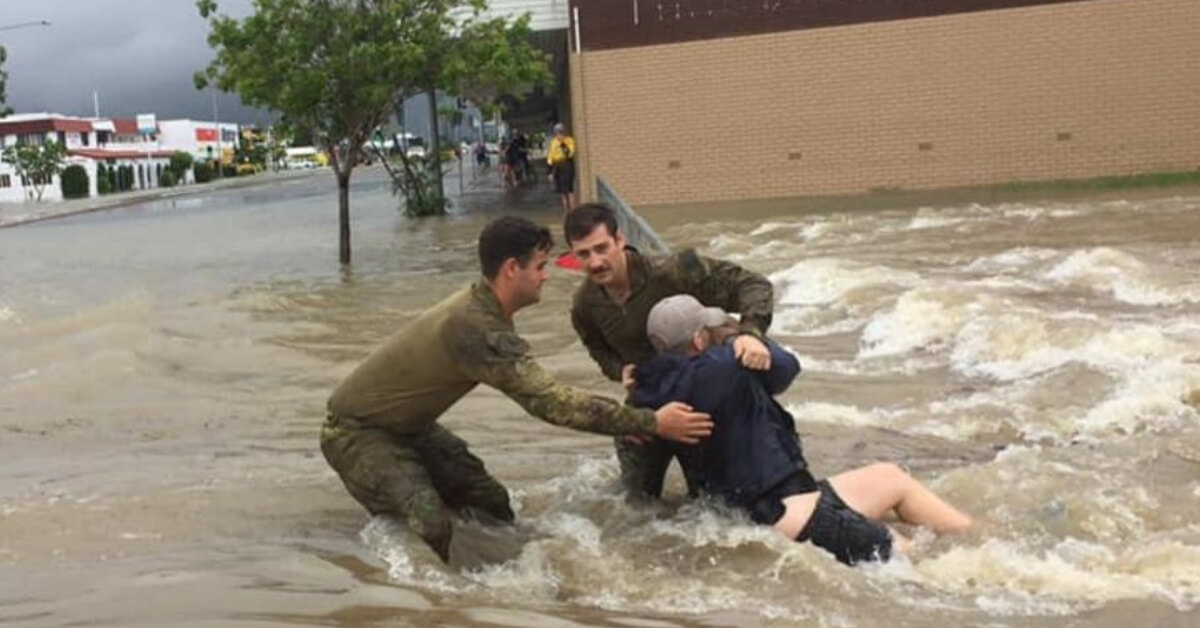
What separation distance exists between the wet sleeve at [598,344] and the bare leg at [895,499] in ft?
3.58

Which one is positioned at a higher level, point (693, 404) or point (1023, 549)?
point (693, 404)

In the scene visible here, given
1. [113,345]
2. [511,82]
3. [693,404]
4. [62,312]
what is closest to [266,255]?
[511,82]

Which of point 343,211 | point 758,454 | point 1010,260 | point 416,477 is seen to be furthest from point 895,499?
point 343,211

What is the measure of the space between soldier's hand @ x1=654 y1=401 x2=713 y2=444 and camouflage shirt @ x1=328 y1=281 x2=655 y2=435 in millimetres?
39

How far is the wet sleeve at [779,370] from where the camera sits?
506 cm

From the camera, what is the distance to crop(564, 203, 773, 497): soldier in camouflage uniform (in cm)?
532

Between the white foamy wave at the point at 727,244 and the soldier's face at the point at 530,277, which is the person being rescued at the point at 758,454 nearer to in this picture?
the soldier's face at the point at 530,277

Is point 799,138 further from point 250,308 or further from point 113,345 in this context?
Result: point 113,345

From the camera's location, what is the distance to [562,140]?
2491cm

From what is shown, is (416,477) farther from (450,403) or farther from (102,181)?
(102,181)

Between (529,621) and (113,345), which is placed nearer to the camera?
(529,621)

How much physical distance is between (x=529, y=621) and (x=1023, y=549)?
2033 mm

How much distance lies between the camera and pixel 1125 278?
11.9 meters

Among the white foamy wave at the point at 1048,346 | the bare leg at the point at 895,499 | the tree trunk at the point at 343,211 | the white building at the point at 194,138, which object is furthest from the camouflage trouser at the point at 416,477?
the white building at the point at 194,138
